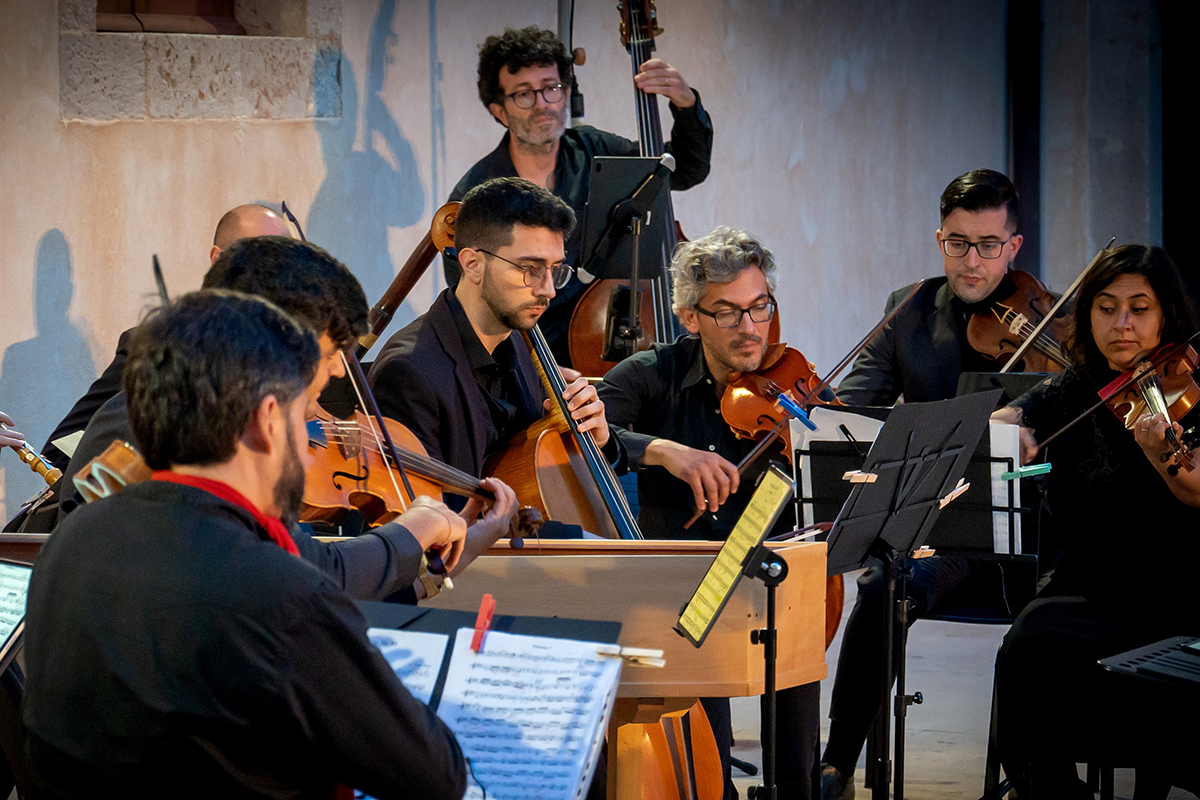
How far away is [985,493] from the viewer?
2.71 metres

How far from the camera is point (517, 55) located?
368 cm

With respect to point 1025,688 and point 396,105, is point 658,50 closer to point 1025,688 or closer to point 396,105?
point 396,105

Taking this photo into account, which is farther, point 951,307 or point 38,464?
point 951,307

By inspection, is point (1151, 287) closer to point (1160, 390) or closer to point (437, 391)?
point (1160, 390)

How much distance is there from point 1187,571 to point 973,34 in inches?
176

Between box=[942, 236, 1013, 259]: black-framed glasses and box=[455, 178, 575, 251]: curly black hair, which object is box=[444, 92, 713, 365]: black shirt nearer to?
box=[455, 178, 575, 251]: curly black hair

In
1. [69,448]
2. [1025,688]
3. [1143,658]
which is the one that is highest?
[69,448]

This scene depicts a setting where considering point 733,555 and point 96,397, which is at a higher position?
point 96,397

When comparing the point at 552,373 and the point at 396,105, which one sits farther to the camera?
the point at 396,105

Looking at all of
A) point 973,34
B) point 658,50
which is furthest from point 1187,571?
point 973,34

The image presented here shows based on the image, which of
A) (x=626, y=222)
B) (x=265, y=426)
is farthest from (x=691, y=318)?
(x=265, y=426)

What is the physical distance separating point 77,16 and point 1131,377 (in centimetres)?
316

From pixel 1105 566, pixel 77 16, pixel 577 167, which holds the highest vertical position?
pixel 77 16

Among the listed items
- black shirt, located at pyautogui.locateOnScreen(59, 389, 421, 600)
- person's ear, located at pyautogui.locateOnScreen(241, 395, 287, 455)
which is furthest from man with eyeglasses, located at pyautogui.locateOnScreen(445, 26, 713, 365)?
person's ear, located at pyautogui.locateOnScreen(241, 395, 287, 455)
